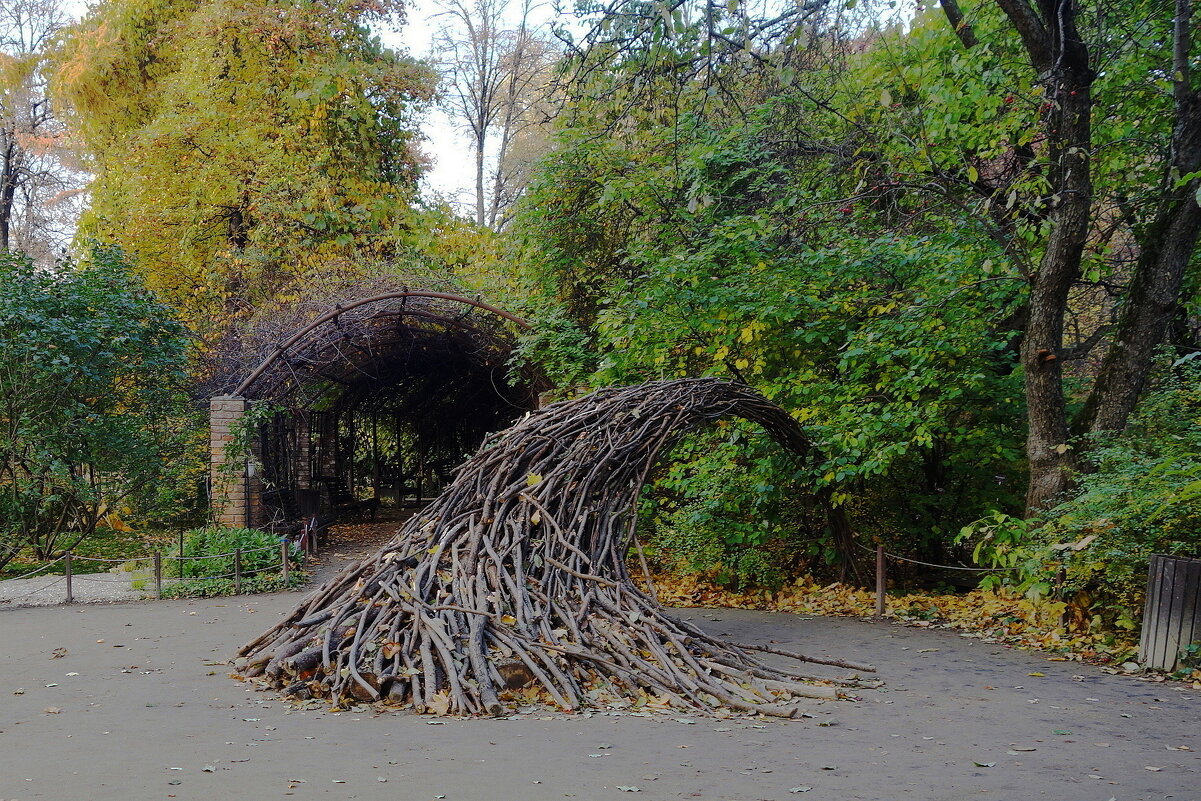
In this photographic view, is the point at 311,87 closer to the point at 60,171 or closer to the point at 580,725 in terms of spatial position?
the point at 60,171

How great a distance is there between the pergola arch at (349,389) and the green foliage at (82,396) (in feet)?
3.03

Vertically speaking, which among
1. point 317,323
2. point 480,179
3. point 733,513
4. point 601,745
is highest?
point 480,179

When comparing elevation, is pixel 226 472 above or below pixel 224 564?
above

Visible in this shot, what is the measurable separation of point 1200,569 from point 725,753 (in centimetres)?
446

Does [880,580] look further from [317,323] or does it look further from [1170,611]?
[317,323]

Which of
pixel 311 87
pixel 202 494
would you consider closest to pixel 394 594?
pixel 202 494

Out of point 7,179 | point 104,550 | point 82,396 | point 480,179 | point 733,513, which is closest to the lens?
point 733,513

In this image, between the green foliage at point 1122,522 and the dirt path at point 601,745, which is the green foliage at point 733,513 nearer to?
the green foliage at point 1122,522

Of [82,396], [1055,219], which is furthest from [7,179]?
[1055,219]

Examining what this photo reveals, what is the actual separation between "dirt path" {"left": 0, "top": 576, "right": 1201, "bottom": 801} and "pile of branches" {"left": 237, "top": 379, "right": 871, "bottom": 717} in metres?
0.30

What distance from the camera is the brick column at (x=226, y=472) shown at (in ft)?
43.2

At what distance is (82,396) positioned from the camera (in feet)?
41.7

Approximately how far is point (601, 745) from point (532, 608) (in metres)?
1.68

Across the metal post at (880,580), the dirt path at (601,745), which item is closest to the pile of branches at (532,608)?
the dirt path at (601,745)
